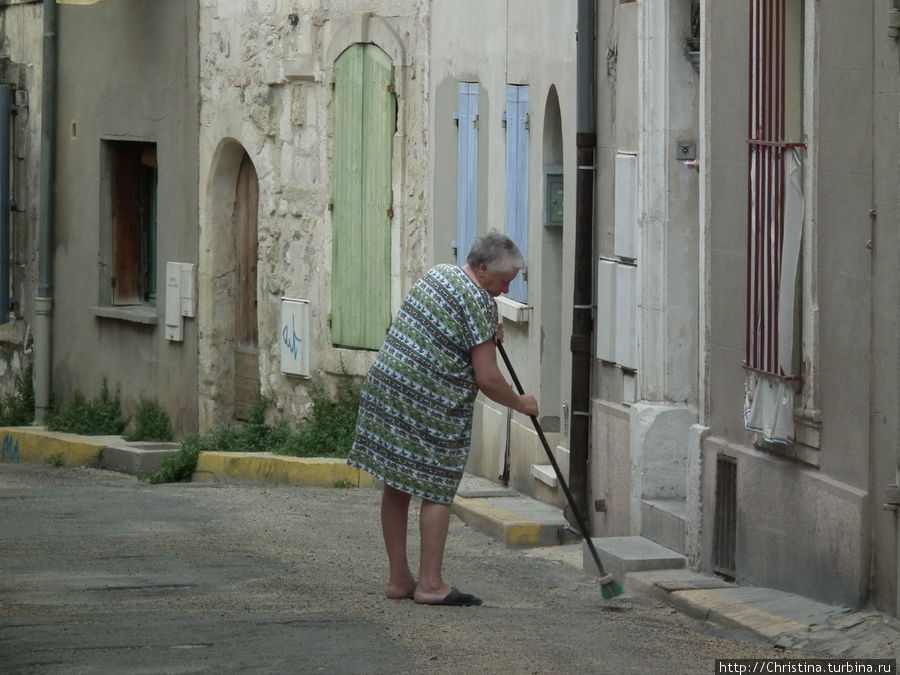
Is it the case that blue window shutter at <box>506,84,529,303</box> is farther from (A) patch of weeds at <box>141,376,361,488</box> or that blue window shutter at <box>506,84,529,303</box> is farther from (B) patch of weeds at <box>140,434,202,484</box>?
(B) patch of weeds at <box>140,434,202,484</box>

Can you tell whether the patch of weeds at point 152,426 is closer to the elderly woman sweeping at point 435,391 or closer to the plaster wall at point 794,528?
the plaster wall at point 794,528

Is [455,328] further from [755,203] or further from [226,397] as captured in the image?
[226,397]

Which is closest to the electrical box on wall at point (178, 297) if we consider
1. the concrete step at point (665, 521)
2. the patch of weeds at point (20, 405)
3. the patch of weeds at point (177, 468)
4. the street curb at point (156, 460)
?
the street curb at point (156, 460)

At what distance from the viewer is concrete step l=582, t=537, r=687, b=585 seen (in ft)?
28.6

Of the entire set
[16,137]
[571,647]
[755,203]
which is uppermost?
[16,137]

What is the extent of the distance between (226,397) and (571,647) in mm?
9661

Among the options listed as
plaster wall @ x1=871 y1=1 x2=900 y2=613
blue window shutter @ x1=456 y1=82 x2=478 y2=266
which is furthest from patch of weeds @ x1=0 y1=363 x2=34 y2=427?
plaster wall @ x1=871 y1=1 x2=900 y2=613

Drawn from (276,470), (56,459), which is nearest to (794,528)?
(276,470)

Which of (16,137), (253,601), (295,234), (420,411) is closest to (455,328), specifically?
(420,411)

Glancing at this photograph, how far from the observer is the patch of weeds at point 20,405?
60.7 ft

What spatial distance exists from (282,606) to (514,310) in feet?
15.5

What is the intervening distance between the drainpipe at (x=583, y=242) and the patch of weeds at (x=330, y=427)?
11.8 ft

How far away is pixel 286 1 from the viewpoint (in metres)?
14.7

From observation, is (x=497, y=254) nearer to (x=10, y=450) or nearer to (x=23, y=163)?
(x=10, y=450)
